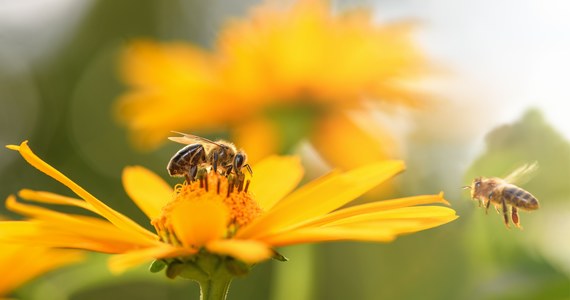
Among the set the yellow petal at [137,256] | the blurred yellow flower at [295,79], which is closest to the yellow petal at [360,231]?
the yellow petal at [137,256]

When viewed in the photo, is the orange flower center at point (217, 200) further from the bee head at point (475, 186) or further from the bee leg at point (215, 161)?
the bee head at point (475, 186)

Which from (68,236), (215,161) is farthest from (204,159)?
(68,236)

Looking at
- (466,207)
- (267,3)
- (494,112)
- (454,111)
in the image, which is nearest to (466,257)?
(466,207)

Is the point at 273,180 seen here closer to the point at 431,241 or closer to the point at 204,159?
the point at 204,159

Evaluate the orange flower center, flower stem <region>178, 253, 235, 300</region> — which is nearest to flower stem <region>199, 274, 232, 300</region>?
flower stem <region>178, 253, 235, 300</region>

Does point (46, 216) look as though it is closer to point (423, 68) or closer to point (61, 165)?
point (423, 68)

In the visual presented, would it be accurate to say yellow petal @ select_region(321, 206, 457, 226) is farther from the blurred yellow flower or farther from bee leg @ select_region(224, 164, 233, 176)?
the blurred yellow flower
